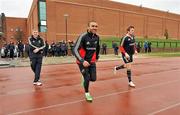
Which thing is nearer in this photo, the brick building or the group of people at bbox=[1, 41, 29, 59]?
the group of people at bbox=[1, 41, 29, 59]

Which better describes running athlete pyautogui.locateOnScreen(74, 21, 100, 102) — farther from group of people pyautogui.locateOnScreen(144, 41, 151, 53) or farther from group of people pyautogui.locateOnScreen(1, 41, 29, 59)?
group of people pyautogui.locateOnScreen(144, 41, 151, 53)

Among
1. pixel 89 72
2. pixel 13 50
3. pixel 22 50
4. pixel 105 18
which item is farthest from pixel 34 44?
pixel 105 18

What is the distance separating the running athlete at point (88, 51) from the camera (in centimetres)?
677

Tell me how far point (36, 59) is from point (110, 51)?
3082 cm

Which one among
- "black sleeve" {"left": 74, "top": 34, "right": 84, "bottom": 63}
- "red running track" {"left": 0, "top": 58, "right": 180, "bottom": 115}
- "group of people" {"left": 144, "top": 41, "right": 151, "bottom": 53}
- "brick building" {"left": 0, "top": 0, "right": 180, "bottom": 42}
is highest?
"brick building" {"left": 0, "top": 0, "right": 180, "bottom": 42}

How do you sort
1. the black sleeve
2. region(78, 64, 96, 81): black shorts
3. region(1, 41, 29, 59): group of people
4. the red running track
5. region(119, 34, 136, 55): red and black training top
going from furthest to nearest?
region(1, 41, 29, 59): group of people, region(119, 34, 136, 55): red and black training top, region(78, 64, 96, 81): black shorts, the black sleeve, the red running track

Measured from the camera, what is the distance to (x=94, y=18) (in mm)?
61219

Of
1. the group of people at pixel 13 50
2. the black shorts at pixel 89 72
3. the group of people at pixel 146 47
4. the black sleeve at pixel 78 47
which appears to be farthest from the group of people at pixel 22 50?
the black sleeve at pixel 78 47

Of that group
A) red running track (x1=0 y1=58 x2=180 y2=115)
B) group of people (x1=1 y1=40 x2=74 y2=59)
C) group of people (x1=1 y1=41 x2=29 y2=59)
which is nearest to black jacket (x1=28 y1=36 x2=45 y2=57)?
red running track (x1=0 y1=58 x2=180 y2=115)

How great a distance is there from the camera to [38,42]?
967 centimetres

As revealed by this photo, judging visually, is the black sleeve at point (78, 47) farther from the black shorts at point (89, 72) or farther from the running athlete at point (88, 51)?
the black shorts at point (89, 72)

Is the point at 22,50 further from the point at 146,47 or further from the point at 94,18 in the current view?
the point at 94,18

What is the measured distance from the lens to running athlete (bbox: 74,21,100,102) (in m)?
6.77

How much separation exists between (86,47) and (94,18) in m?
55.0
